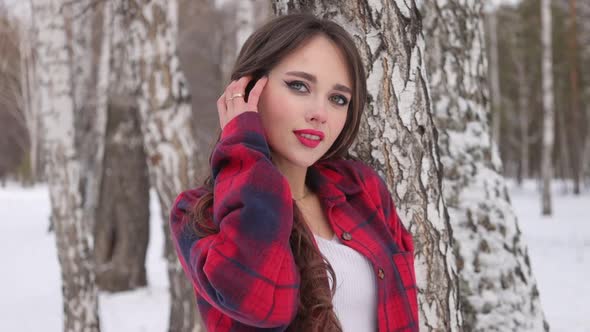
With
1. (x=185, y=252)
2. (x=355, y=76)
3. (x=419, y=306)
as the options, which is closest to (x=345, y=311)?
(x=419, y=306)

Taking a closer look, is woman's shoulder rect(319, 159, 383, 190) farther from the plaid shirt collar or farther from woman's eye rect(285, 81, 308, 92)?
woman's eye rect(285, 81, 308, 92)

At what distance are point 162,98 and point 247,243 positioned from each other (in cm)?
285

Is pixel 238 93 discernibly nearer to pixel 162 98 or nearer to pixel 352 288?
pixel 352 288

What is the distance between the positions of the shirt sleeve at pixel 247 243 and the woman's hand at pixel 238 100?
7cm

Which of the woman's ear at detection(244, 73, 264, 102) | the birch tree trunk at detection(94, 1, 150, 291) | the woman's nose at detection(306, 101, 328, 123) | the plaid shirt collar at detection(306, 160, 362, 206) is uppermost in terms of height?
the woman's ear at detection(244, 73, 264, 102)

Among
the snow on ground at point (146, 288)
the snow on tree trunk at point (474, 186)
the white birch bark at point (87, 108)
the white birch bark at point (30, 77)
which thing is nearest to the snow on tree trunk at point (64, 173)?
the snow on ground at point (146, 288)

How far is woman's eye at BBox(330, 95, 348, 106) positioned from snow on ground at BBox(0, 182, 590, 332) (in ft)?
16.7

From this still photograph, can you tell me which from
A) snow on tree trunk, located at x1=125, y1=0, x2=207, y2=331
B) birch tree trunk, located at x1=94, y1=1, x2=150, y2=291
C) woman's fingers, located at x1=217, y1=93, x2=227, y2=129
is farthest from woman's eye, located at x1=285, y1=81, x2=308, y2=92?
birch tree trunk, located at x1=94, y1=1, x2=150, y2=291

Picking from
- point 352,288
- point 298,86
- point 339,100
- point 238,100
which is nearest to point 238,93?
point 238,100

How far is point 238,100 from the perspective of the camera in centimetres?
172

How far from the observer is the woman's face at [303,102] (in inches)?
66.6

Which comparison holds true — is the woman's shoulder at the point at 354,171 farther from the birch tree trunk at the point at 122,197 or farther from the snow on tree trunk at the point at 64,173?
the birch tree trunk at the point at 122,197

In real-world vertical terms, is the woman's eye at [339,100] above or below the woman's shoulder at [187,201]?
above

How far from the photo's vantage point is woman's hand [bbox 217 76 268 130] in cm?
168
